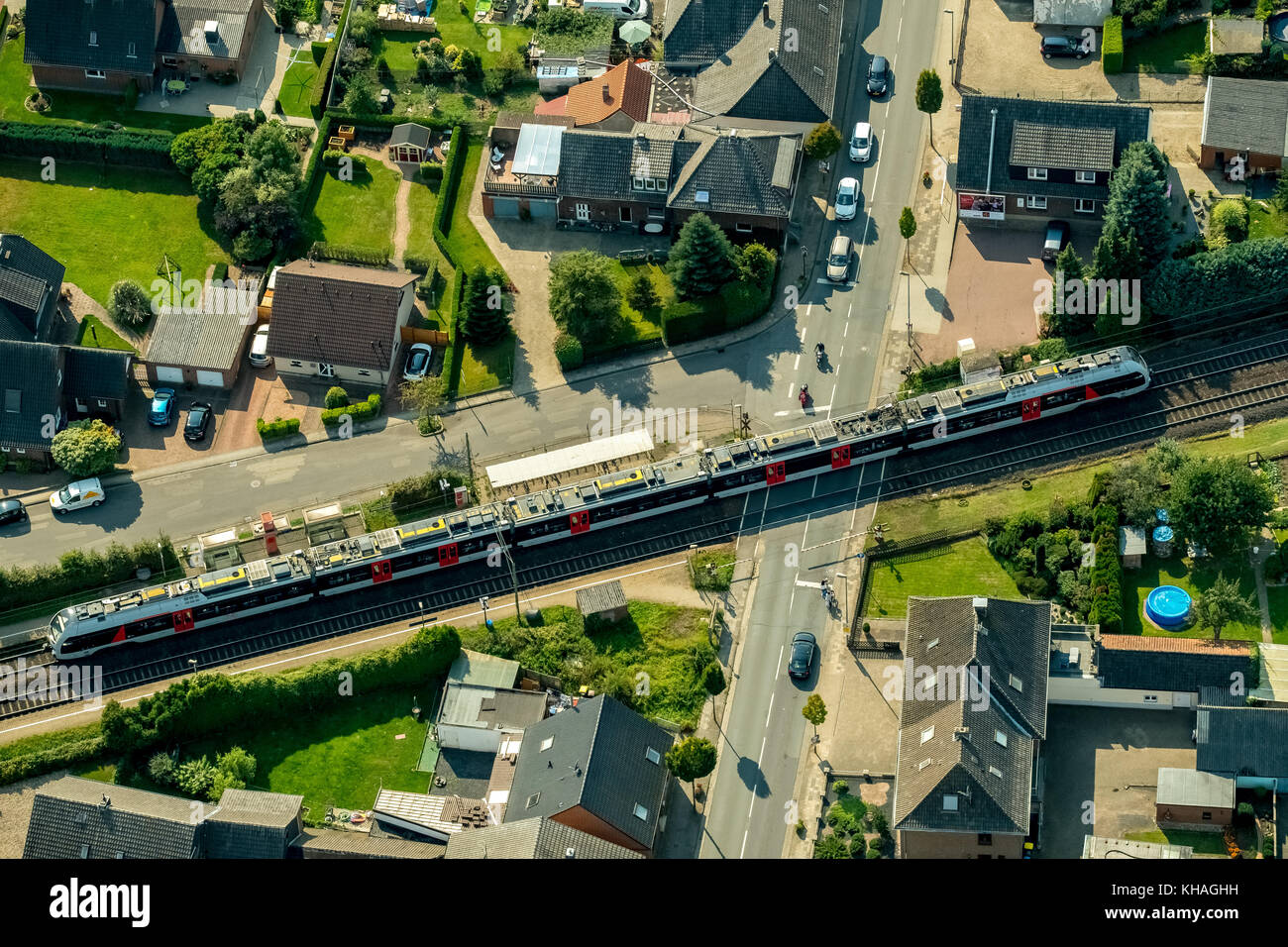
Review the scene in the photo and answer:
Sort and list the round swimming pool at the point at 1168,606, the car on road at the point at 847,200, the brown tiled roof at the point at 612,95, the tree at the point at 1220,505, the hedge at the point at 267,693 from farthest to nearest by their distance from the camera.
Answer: the brown tiled roof at the point at 612,95 < the car on road at the point at 847,200 < the tree at the point at 1220,505 < the round swimming pool at the point at 1168,606 < the hedge at the point at 267,693

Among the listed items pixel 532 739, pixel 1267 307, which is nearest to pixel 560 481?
pixel 532 739

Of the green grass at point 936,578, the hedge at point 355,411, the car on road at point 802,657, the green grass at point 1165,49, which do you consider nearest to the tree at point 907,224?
the green grass at point 1165,49

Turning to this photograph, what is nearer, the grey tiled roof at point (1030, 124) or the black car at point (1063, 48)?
the grey tiled roof at point (1030, 124)

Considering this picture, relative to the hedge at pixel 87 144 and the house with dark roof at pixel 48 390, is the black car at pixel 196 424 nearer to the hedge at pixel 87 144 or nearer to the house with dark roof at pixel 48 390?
the house with dark roof at pixel 48 390

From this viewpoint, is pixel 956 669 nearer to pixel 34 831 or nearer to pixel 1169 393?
pixel 1169 393

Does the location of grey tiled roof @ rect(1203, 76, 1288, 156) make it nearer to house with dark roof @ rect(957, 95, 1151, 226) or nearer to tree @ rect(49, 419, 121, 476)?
house with dark roof @ rect(957, 95, 1151, 226)

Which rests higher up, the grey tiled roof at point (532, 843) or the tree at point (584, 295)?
the tree at point (584, 295)
